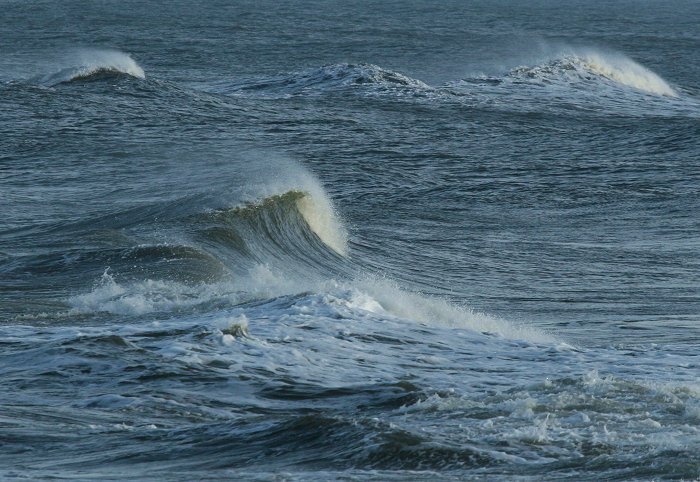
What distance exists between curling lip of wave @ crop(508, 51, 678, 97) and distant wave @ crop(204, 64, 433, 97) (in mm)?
4777

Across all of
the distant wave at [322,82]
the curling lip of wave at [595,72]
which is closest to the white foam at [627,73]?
the curling lip of wave at [595,72]

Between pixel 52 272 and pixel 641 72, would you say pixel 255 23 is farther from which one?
pixel 52 272

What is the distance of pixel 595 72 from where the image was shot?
130 feet

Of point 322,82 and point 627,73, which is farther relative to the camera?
point 627,73

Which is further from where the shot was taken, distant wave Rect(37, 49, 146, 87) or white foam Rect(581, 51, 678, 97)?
white foam Rect(581, 51, 678, 97)

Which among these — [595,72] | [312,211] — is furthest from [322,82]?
[312,211]

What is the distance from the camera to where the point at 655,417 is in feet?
28.1

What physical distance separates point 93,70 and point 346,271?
60.1 feet

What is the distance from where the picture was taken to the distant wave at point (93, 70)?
107 feet

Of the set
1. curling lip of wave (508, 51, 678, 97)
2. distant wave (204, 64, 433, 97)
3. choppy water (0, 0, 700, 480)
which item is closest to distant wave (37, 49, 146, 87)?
choppy water (0, 0, 700, 480)

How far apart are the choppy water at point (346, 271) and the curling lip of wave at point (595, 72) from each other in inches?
7.1

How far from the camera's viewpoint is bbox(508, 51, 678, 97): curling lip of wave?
125 ft

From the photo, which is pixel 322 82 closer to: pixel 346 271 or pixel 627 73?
pixel 627 73

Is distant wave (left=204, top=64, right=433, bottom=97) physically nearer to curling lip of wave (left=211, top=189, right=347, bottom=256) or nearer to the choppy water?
the choppy water
